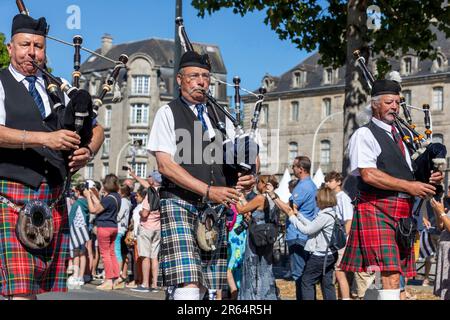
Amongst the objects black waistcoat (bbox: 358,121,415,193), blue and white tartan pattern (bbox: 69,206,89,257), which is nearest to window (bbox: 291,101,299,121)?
blue and white tartan pattern (bbox: 69,206,89,257)

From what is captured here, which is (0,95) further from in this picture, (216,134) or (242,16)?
(242,16)

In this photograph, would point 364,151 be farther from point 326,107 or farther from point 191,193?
point 326,107

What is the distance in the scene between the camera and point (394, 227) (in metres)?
6.50

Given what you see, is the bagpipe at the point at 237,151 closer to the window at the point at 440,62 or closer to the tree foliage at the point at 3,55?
the tree foliage at the point at 3,55

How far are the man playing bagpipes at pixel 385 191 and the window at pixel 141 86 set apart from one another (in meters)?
77.3

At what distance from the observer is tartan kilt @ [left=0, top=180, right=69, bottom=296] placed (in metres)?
5.00

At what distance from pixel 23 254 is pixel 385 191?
2.74 m

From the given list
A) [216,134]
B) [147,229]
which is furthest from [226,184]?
[147,229]

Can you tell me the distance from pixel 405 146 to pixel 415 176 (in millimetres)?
284

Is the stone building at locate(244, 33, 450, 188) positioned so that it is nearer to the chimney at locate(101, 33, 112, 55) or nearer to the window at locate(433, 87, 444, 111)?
the window at locate(433, 87, 444, 111)

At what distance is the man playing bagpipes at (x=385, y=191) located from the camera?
21.0ft

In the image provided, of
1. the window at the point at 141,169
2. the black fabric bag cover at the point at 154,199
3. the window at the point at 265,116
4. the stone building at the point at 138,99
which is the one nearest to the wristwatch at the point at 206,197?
the black fabric bag cover at the point at 154,199

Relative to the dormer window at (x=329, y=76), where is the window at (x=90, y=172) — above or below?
below

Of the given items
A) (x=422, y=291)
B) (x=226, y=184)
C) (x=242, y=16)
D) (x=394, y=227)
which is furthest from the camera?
(x=242, y=16)
